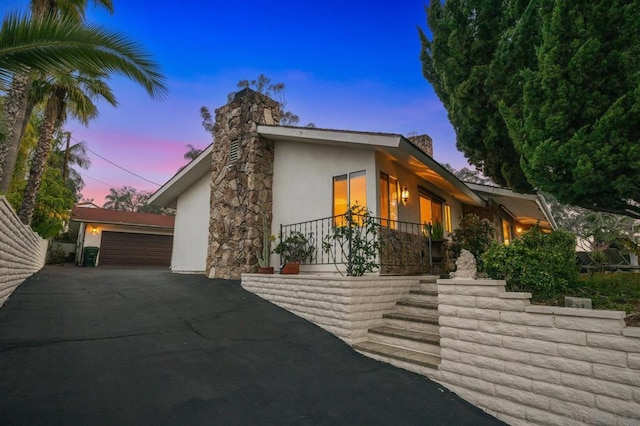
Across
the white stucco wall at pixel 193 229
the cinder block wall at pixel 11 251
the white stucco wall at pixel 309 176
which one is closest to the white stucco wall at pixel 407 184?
the white stucco wall at pixel 309 176

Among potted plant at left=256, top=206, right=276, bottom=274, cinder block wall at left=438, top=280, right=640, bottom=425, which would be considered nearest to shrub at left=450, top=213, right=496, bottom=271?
potted plant at left=256, top=206, right=276, bottom=274

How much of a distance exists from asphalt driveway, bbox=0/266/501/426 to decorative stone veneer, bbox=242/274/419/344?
26 cm

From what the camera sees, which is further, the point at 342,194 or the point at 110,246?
the point at 110,246

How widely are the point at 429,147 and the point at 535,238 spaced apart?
772cm

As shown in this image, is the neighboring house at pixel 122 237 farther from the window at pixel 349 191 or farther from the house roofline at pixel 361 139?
the window at pixel 349 191

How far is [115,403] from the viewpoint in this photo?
2701 millimetres

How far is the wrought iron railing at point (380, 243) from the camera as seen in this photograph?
22.9ft

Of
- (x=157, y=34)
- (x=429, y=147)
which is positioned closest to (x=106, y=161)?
(x=157, y=34)

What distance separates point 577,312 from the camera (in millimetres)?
2869

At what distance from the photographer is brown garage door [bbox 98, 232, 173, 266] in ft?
61.8

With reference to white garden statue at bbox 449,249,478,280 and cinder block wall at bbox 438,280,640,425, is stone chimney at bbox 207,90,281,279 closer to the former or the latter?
white garden statue at bbox 449,249,478,280

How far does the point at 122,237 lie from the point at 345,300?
19037mm

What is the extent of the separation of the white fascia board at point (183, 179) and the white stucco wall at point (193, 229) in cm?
24

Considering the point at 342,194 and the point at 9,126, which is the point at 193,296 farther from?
the point at 9,126
